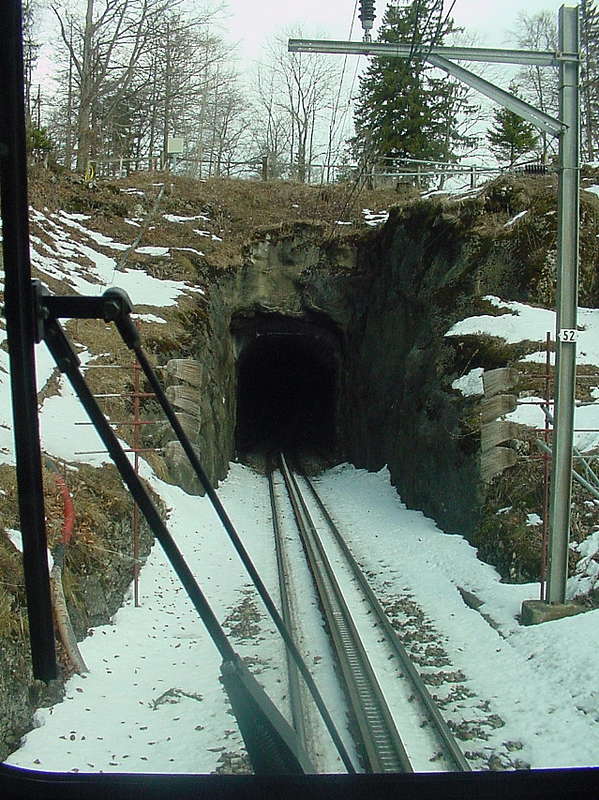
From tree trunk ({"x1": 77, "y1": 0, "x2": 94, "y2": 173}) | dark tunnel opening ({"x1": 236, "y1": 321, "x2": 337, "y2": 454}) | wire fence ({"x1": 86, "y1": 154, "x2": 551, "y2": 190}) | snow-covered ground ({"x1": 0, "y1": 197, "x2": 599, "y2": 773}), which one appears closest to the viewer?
tree trunk ({"x1": 77, "y1": 0, "x2": 94, "y2": 173})

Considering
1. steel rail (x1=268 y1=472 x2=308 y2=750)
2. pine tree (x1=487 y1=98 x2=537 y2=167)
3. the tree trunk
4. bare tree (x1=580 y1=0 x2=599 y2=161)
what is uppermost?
pine tree (x1=487 y1=98 x2=537 y2=167)

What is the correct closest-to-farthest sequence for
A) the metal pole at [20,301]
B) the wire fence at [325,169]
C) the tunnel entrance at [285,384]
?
the metal pole at [20,301]
the wire fence at [325,169]
the tunnel entrance at [285,384]

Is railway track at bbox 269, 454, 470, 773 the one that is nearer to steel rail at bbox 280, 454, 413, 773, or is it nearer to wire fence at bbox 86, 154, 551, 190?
steel rail at bbox 280, 454, 413, 773

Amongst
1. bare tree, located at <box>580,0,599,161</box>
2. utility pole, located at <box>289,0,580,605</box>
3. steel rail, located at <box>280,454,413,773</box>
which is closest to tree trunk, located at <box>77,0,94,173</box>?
utility pole, located at <box>289,0,580,605</box>

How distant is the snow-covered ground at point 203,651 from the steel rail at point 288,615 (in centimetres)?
18

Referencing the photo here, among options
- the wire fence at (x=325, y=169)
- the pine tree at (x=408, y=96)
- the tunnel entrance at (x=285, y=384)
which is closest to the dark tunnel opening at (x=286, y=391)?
the tunnel entrance at (x=285, y=384)

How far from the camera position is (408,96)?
9.49 meters

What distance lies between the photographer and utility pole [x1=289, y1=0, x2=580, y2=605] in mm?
7602

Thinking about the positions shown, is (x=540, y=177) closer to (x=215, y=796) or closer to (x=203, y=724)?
(x=203, y=724)

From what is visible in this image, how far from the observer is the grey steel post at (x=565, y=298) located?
25.5 feet

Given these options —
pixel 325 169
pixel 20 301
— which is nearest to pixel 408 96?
pixel 20 301

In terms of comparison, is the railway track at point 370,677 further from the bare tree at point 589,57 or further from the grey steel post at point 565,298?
the bare tree at point 589,57

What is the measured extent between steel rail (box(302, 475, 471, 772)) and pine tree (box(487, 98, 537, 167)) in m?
7.29

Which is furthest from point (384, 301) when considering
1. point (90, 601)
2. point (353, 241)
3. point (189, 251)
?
point (90, 601)
